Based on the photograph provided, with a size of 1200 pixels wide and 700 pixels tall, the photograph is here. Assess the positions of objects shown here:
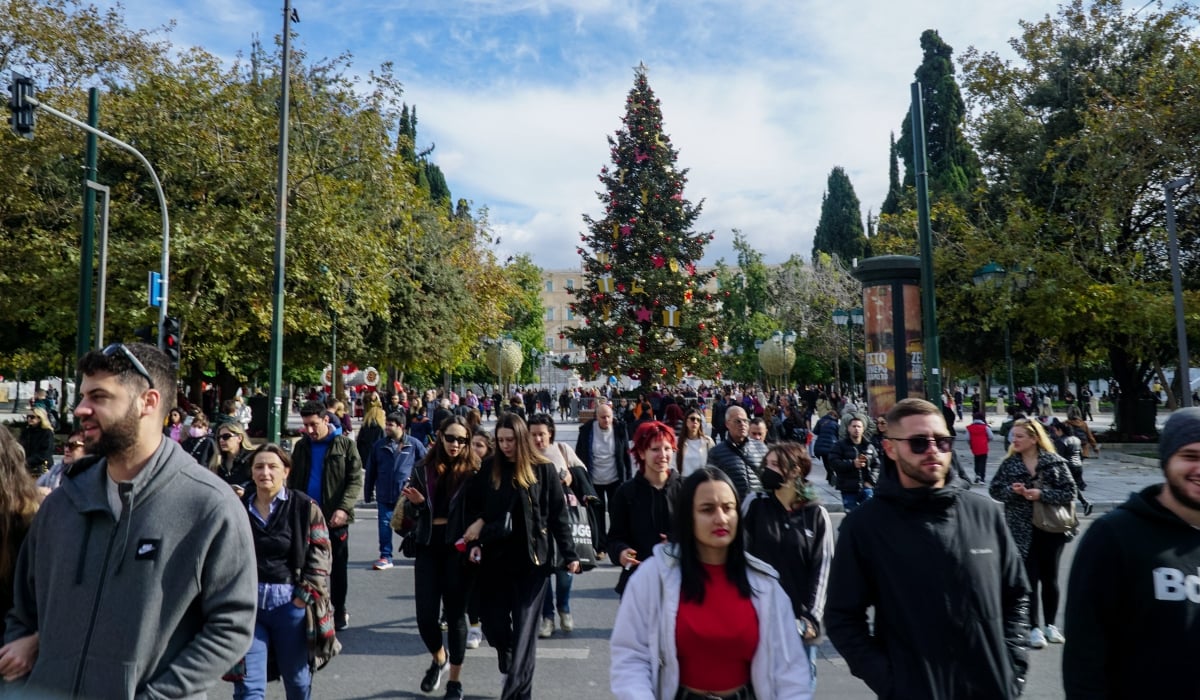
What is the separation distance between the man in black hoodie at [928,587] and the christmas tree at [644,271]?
930 inches

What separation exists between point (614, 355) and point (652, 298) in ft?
6.97

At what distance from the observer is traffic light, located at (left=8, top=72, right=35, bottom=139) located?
12.7m

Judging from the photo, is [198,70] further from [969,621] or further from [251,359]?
[969,621]

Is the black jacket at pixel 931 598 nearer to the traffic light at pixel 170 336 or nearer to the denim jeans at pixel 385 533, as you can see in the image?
the denim jeans at pixel 385 533

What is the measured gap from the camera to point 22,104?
41.9 ft

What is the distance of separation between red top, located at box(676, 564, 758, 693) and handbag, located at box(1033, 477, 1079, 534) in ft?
13.9

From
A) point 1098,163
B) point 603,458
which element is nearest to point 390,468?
point 603,458

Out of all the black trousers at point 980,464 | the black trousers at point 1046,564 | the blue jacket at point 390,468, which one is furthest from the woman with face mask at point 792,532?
the black trousers at point 980,464

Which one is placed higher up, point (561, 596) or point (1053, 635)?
point (561, 596)

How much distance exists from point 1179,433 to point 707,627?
1611 millimetres

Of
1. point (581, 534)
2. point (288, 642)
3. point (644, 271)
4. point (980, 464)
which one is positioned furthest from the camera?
point (644, 271)

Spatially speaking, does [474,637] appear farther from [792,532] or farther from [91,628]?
[91,628]

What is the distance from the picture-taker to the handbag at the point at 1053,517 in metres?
6.20

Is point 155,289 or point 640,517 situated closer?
point 640,517
